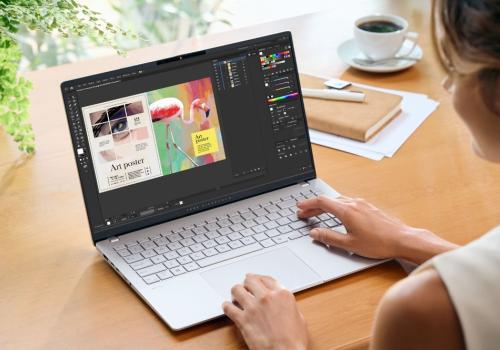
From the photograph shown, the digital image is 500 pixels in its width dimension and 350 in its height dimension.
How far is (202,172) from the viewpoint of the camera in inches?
55.7

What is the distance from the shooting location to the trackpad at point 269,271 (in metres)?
1.26

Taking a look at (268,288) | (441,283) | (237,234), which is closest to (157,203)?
(237,234)

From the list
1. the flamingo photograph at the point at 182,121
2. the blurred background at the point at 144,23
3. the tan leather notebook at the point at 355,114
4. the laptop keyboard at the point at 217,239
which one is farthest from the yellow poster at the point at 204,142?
the blurred background at the point at 144,23

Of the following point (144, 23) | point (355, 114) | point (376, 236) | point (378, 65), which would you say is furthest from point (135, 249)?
point (144, 23)

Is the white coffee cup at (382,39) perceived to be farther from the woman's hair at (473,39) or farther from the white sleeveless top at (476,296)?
the white sleeveless top at (476,296)

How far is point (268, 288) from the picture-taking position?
121 centimetres

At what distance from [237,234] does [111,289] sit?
228 mm

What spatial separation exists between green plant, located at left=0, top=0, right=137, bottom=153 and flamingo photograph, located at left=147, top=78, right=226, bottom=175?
17 cm

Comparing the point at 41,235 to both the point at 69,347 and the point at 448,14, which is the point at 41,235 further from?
the point at 448,14

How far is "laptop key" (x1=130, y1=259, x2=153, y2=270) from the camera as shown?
4.28 ft

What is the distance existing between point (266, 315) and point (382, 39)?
0.91m

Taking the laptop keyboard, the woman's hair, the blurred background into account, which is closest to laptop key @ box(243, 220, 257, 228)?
the laptop keyboard

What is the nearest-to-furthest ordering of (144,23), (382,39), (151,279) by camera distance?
(151,279) → (382,39) → (144,23)

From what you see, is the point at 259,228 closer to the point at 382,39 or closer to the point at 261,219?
the point at 261,219
